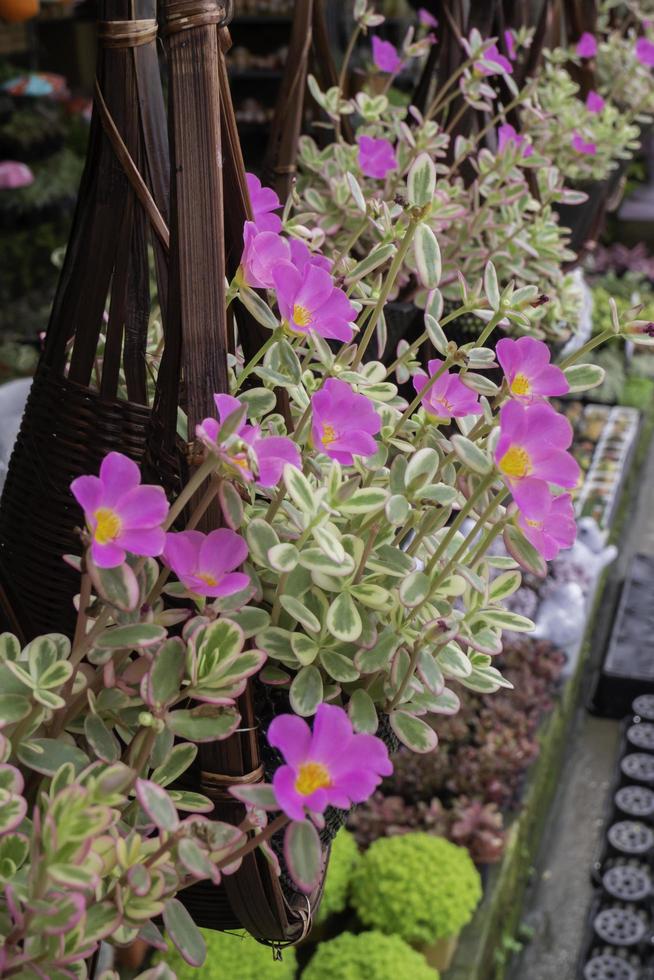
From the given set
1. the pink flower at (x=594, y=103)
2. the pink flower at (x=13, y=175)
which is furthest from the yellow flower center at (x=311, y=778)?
the pink flower at (x=13, y=175)

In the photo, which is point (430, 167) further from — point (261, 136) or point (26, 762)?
point (261, 136)

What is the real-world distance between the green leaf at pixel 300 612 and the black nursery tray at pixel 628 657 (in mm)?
2693

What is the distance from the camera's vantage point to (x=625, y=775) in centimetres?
254

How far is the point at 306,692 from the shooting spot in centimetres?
44

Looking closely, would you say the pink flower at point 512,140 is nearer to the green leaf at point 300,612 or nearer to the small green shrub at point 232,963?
the green leaf at point 300,612

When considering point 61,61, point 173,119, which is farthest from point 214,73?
point 61,61

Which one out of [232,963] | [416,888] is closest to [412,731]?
[232,963]

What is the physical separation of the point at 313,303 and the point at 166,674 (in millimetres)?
182

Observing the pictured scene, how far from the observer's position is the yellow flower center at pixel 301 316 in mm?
473

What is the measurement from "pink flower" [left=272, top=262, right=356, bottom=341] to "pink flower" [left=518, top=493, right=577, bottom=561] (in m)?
0.12

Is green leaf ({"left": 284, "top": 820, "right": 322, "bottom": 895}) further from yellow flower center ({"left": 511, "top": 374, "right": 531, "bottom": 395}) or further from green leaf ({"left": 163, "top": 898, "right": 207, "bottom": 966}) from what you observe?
yellow flower center ({"left": 511, "top": 374, "right": 531, "bottom": 395})

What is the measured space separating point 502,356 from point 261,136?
5.47m

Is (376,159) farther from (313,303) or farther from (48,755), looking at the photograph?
(48,755)

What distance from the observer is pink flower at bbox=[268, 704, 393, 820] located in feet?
1.18
